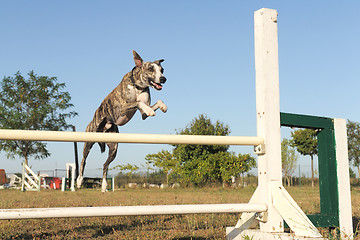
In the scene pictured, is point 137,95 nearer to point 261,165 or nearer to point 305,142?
point 261,165

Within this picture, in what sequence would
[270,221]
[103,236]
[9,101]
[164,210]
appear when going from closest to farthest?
[164,210] < [270,221] < [103,236] < [9,101]

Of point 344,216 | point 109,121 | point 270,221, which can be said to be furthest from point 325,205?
point 109,121

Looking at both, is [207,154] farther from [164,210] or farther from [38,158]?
[164,210]

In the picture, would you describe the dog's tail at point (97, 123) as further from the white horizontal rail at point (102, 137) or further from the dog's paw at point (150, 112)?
the white horizontal rail at point (102, 137)

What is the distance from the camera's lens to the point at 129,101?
323 cm

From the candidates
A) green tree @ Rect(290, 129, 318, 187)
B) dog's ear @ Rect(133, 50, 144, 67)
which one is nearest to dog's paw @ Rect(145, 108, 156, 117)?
dog's ear @ Rect(133, 50, 144, 67)

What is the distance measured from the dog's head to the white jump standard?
55 centimetres

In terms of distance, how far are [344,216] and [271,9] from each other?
7.80 feet

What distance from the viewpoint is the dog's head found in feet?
9.90

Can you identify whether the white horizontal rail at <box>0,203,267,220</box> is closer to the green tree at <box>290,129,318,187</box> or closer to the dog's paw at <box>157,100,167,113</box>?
the dog's paw at <box>157,100,167,113</box>

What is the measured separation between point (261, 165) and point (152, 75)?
4.20ft

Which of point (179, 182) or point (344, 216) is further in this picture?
point (179, 182)

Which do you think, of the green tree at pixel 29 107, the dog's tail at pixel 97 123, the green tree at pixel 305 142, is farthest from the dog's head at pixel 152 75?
the green tree at pixel 305 142

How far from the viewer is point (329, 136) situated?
3910 millimetres
